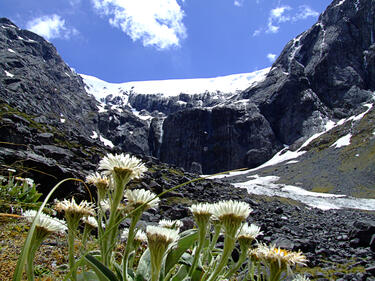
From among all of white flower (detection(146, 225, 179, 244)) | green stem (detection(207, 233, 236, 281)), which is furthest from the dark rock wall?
white flower (detection(146, 225, 179, 244))

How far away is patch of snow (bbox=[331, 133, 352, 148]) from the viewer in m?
104

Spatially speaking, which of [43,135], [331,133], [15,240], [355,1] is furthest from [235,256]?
[355,1]

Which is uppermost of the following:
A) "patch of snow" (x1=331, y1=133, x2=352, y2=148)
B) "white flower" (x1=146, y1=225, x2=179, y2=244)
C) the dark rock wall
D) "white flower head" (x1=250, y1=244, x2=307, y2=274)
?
the dark rock wall

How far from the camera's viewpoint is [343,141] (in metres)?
106

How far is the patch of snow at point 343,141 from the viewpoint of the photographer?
104 meters

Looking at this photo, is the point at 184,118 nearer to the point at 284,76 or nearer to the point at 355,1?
the point at 284,76

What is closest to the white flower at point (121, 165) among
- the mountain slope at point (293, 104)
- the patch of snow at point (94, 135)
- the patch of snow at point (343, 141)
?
the patch of snow at point (343, 141)

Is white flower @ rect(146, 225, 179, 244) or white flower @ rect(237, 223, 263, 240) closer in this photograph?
white flower @ rect(146, 225, 179, 244)

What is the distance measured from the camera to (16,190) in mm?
6277

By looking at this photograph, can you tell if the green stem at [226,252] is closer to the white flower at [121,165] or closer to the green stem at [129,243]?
the green stem at [129,243]

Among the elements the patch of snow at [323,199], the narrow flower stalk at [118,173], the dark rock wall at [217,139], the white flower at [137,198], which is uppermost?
the dark rock wall at [217,139]

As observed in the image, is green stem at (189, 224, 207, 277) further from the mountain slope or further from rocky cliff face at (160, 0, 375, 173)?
rocky cliff face at (160, 0, 375, 173)

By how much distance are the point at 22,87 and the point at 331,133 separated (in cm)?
13842

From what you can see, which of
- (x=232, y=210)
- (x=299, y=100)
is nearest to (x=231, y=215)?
(x=232, y=210)
